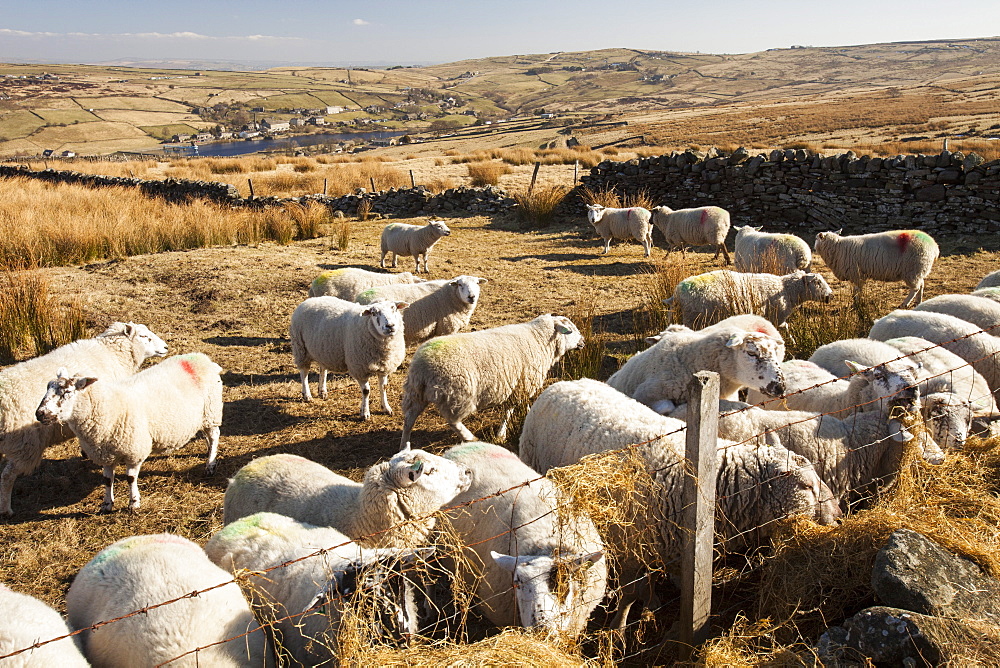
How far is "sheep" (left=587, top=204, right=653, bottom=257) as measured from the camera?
1514 cm

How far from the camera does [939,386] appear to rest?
540 centimetres

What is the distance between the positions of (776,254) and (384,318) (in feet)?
23.3

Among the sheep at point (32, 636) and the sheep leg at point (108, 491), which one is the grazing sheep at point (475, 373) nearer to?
the sheep leg at point (108, 491)

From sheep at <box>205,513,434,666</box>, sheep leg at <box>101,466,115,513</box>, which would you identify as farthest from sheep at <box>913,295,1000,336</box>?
sheep leg at <box>101,466,115,513</box>

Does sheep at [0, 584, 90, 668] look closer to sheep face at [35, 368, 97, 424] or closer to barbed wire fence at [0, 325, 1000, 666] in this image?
barbed wire fence at [0, 325, 1000, 666]

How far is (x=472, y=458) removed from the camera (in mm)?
4441

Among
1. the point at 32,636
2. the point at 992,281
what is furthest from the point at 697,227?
the point at 32,636

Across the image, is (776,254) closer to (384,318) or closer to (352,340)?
(384,318)

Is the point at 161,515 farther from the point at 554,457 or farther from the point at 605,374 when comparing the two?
the point at 605,374

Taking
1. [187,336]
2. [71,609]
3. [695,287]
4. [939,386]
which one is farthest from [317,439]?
[939,386]

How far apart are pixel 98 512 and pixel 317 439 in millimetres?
Answer: 2081

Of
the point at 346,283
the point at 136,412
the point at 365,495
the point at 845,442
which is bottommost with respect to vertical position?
the point at 136,412

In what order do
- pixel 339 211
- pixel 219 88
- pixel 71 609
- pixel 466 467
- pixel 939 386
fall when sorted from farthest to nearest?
pixel 219 88
pixel 339 211
pixel 939 386
pixel 466 467
pixel 71 609

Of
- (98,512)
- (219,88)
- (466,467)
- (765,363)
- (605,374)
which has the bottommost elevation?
(98,512)
